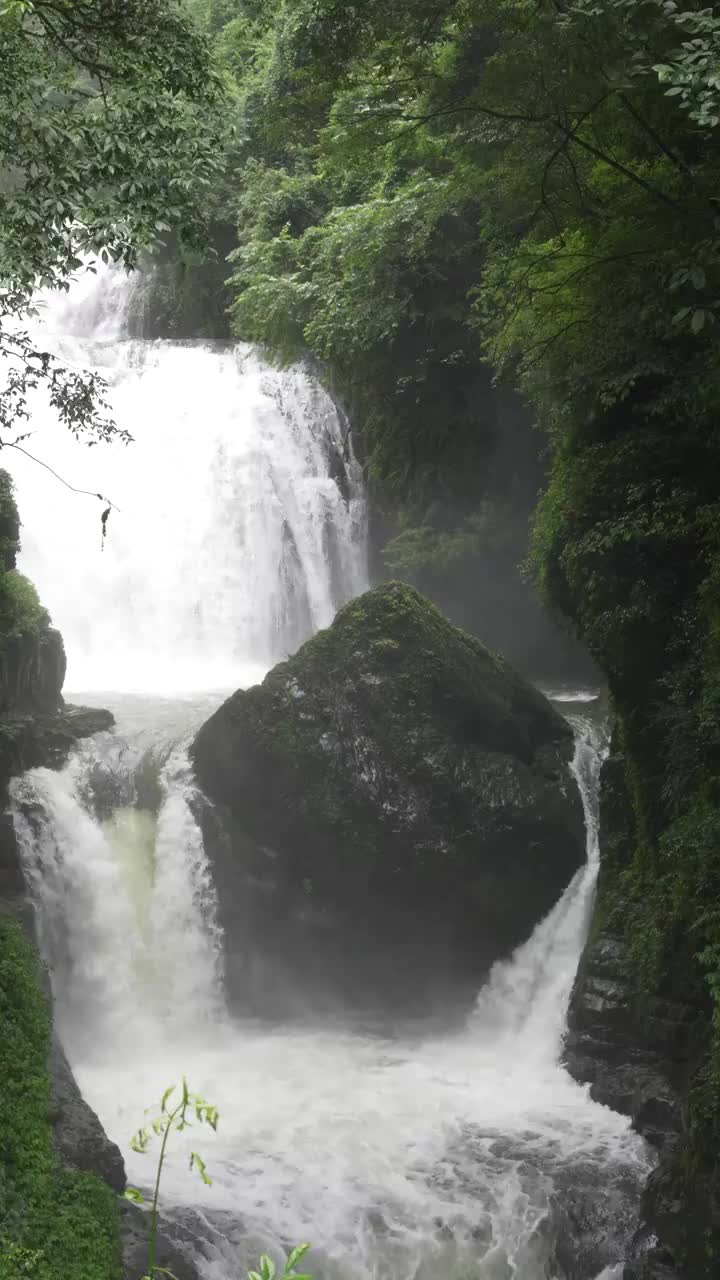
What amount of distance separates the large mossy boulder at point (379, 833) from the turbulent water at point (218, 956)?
1.22 ft

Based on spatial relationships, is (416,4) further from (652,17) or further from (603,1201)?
(603,1201)

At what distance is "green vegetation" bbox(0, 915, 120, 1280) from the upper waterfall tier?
389 inches

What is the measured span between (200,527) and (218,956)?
898 centimetres

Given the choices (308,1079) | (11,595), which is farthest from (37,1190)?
(11,595)

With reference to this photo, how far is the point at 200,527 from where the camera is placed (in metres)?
19.4

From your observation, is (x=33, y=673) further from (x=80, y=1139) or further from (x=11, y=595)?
(x=80, y=1139)

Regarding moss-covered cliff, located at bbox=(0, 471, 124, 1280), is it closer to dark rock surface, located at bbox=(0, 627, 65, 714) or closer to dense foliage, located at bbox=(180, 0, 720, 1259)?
dark rock surface, located at bbox=(0, 627, 65, 714)

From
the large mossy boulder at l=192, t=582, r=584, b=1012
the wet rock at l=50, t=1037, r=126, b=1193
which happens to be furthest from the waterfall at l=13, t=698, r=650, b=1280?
the wet rock at l=50, t=1037, r=126, b=1193

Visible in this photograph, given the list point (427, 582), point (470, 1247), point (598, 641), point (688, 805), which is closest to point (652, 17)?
point (598, 641)

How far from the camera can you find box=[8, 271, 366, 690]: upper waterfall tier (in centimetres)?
1878

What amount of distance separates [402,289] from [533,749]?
7.70 metres

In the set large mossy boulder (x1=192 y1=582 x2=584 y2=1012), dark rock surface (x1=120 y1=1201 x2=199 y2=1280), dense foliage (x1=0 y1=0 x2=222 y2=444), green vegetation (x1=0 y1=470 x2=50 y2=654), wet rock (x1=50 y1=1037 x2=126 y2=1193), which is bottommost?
dark rock surface (x1=120 y1=1201 x2=199 y2=1280)

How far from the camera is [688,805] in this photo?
952cm

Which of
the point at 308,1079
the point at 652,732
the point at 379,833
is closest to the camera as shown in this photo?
the point at 652,732
